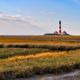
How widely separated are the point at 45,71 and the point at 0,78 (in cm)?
334

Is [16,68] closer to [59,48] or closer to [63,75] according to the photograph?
[63,75]

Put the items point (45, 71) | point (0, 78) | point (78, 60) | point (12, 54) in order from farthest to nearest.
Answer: point (12, 54)
point (78, 60)
point (45, 71)
point (0, 78)

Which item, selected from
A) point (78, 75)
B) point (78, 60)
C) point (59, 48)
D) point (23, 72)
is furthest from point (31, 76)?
point (59, 48)

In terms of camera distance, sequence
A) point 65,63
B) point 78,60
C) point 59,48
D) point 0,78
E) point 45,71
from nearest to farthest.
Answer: point 0,78
point 45,71
point 65,63
point 78,60
point 59,48

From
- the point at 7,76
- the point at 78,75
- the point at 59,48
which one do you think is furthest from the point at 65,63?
the point at 59,48

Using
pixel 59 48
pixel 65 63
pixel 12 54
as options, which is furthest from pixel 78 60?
pixel 59 48

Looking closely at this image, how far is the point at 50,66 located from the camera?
57.2 feet

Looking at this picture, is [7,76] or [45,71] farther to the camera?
[45,71]

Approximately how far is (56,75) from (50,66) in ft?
2.31

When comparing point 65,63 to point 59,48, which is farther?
point 59,48

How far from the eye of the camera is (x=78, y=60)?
20.4 meters

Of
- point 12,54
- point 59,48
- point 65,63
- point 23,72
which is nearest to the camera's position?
point 23,72

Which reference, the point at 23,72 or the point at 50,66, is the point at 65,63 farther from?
the point at 23,72

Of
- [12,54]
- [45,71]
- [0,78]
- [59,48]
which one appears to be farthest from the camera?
[59,48]
